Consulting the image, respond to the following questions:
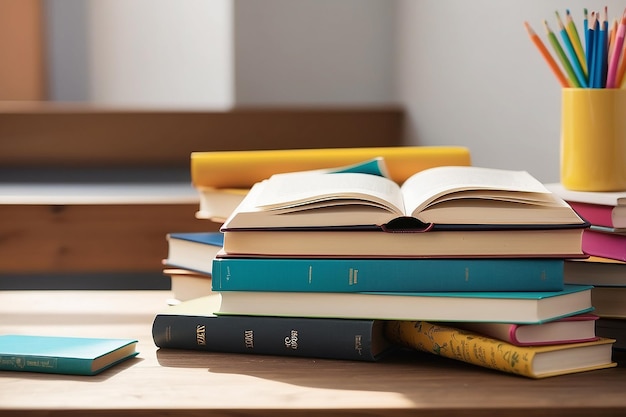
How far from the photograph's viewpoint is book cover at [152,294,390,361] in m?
0.74

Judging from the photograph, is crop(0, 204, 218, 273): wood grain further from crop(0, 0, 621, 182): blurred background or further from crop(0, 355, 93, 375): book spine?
crop(0, 355, 93, 375): book spine

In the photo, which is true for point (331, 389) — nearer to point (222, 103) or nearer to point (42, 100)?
point (222, 103)

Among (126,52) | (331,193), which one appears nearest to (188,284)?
(331,193)

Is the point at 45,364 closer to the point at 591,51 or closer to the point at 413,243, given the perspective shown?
the point at 413,243

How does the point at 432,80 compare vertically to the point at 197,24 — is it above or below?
below

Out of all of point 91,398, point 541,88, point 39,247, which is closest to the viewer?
point 91,398

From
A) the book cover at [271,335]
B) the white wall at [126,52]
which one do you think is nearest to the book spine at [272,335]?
the book cover at [271,335]

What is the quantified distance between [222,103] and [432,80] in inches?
34.2

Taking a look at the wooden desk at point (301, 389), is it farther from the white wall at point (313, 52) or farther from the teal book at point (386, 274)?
the white wall at point (313, 52)

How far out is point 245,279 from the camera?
751 mm

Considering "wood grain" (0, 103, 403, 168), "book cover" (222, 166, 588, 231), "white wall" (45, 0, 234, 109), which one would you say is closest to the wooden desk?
"book cover" (222, 166, 588, 231)

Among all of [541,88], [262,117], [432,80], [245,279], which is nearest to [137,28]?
[262,117]

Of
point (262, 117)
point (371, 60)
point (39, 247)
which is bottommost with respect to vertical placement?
point (39, 247)

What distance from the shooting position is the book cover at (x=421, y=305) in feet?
2.30
